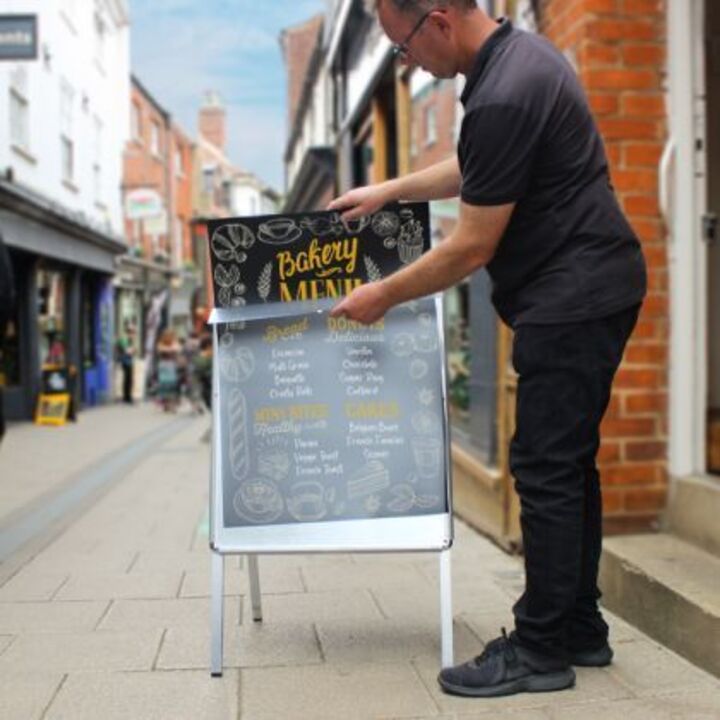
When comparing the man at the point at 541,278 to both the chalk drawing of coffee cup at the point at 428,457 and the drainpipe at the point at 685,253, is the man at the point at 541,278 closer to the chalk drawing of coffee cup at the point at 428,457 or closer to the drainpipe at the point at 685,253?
the chalk drawing of coffee cup at the point at 428,457

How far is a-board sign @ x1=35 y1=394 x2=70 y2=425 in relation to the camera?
1439 cm

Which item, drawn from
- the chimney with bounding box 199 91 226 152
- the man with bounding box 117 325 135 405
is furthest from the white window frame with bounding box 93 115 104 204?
the chimney with bounding box 199 91 226 152

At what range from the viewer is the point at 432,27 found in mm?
2611

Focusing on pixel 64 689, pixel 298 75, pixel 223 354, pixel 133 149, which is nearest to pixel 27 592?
pixel 64 689

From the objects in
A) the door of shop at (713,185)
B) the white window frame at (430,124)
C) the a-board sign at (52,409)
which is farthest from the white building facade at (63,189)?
the door of shop at (713,185)

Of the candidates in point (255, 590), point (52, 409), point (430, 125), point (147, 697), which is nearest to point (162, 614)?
point (255, 590)

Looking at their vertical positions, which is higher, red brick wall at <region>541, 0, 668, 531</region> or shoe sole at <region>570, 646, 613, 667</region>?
red brick wall at <region>541, 0, 668, 531</region>

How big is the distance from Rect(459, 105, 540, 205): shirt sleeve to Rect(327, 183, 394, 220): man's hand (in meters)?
0.57

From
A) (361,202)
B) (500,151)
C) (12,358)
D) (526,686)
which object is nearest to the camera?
(500,151)

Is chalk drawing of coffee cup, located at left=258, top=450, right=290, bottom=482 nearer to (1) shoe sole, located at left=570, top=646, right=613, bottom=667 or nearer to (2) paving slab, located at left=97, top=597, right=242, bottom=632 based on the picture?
(2) paving slab, located at left=97, top=597, right=242, bottom=632

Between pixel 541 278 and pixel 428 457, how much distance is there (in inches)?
28.1

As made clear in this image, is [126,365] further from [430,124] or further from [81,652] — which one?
[81,652]

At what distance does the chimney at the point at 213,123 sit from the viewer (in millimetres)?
56688

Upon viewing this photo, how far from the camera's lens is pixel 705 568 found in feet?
10.8
